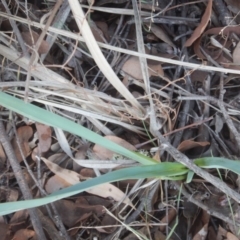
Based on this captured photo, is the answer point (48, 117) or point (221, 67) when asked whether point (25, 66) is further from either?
point (221, 67)

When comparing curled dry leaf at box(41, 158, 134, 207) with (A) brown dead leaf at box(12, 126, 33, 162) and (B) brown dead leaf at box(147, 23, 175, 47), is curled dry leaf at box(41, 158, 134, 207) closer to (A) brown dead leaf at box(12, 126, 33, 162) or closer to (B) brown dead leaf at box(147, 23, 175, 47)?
(A) brown dead leaf at box(12, 126, 33, 162)

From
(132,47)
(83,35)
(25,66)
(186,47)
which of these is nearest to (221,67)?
(186,47)

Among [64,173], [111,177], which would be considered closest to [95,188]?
[64,173]

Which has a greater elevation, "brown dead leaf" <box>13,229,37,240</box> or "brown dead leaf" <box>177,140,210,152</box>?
"brown dead leaf" <box>177,140,210,152</box>

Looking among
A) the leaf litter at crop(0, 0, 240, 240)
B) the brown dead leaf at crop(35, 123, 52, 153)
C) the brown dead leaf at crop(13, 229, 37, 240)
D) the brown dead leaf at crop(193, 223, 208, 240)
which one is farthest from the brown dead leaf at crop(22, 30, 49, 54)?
the brown dead leaf at crop(193, 223, 208, 240)

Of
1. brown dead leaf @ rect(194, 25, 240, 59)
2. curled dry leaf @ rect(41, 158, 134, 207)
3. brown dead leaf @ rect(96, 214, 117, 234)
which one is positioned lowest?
brown dead leaf @ rect(96, 214, 117, 234)

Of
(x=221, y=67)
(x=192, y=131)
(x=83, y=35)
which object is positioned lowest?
(x=192, y=131)

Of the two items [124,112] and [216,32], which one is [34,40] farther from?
[216,32]
